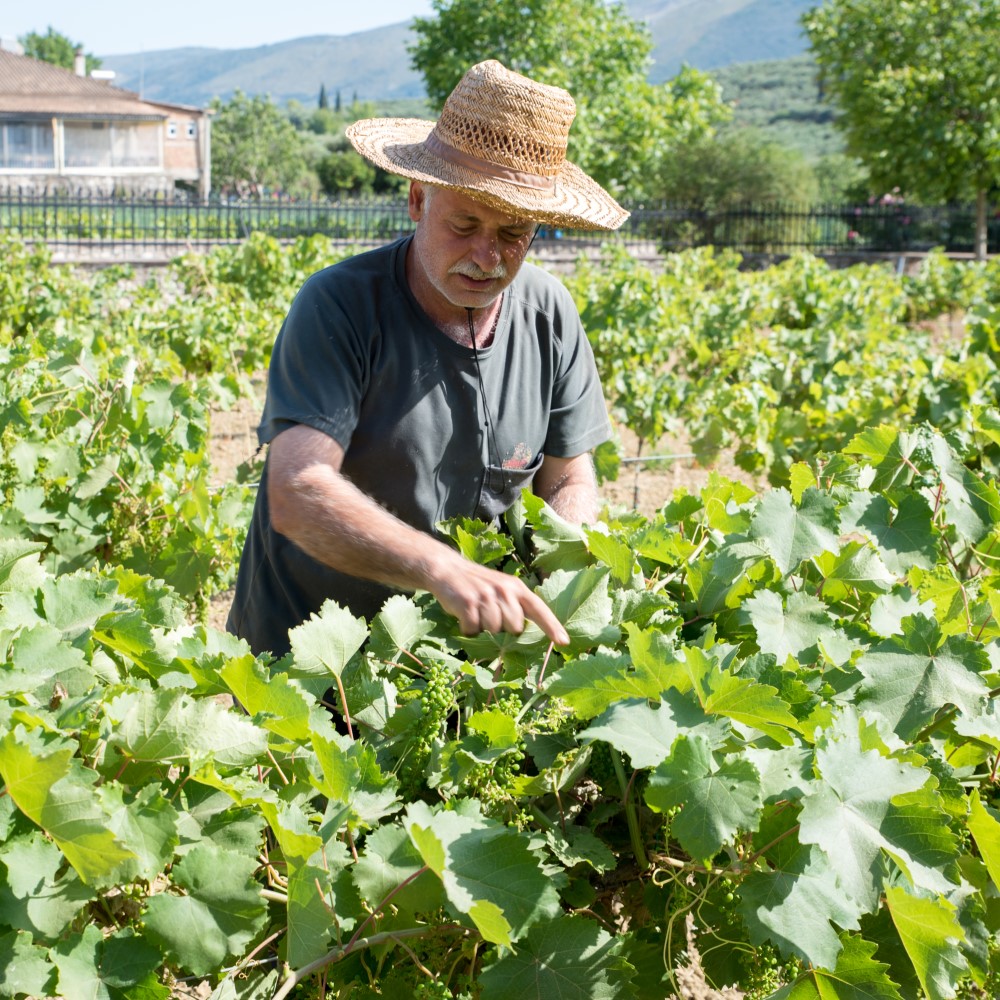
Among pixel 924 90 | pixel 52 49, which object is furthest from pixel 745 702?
pixel 52 49

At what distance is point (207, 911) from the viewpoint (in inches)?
56.7

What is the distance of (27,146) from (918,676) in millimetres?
71757

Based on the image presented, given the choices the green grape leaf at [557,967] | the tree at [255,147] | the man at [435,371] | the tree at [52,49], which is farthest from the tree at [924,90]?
the tree at [52,49]

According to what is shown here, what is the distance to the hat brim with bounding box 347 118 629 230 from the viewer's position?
259 cm

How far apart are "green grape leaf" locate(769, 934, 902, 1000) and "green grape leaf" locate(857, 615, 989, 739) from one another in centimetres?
37

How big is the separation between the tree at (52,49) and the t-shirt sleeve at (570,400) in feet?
414

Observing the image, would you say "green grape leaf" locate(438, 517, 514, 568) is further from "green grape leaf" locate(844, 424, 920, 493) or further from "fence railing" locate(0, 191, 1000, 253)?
"fence railing" locate(0, 191, 1000, 253)

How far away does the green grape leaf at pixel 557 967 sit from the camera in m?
1.56

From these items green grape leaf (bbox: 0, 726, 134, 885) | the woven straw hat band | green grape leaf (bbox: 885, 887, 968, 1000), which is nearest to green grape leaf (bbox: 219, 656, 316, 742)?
green grape leaf (bbox: 0, 726, 134, 885)

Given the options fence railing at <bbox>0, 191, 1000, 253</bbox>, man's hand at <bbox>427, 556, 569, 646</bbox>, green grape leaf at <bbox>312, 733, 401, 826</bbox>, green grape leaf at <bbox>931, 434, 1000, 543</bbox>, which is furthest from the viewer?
fence railing at <bbox>0, 191, 1000, 253</bbox>

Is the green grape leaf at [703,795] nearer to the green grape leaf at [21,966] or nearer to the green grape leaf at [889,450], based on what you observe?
the green grape leaf at [21,966]

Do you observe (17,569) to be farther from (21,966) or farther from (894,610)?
(894,610)

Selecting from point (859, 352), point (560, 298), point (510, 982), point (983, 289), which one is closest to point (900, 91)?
point (983, 289)

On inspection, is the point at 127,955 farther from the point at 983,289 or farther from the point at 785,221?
the point at 785,221
